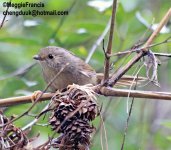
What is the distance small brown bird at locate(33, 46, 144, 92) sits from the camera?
12.1ft

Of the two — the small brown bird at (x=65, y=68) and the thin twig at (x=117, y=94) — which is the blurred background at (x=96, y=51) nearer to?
the small brown bird at (x=65, y=68)

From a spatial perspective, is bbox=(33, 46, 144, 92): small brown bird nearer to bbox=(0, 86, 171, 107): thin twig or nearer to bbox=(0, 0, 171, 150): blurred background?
bbox=(0, 0, 171, 150): blurred background

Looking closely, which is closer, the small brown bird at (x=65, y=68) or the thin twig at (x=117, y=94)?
the thin twig at (x=117, y=94)

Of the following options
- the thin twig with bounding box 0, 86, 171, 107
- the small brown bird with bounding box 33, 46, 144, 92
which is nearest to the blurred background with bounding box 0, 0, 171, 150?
the small brown bird with bounding box 33, 46, 144, 92

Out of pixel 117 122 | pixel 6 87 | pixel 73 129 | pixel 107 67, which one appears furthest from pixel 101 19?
pixel 73 129

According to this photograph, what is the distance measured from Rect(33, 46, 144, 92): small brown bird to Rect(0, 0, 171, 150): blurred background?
72 millimetres

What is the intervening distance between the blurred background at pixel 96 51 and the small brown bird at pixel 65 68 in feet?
0.24

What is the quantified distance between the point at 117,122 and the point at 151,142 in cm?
34

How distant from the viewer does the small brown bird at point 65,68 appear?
12.1ft

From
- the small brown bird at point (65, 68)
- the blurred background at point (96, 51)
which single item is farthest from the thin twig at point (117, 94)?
the small brown bird at point (65, 68)

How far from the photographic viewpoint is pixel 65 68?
12.4ft

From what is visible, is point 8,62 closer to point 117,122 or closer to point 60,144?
point 117,122

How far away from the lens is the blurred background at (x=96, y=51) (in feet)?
11.8

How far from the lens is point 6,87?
356 cm
